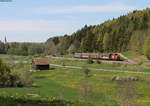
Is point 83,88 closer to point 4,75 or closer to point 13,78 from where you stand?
point 4,75

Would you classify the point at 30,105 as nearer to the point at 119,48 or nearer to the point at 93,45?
the point at 119,48

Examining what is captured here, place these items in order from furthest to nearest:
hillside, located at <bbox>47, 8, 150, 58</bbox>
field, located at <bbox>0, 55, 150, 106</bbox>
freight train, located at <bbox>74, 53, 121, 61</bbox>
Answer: hillside, located at <bbox>47, 8, 150, 58</bbox> → freight train, located at <bbox>74, 53, 121, 61</bbox> → field, located at <bbox>0, 55, 150, 106</bbox>

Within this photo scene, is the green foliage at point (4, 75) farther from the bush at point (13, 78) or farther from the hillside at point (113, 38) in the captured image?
the hillside at point (113, 38)

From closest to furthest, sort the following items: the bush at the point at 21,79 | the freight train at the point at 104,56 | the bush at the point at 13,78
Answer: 1. the bush at the point at 13,78
2. the bush at the point at 21,79
3. the freight train at the point at 104,56

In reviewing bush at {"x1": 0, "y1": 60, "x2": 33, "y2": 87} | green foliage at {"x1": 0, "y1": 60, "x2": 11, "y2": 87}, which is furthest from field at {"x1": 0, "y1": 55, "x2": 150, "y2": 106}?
green foliage at {"x1": 0, "y1": 60, "x2": 11, "y2": 87}

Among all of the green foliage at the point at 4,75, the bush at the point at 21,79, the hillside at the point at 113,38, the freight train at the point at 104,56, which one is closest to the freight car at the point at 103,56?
the freight train at the point at 104,56

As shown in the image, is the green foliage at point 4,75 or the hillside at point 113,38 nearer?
the green foliage at point 4,75

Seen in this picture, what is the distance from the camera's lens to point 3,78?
47625 millimetres

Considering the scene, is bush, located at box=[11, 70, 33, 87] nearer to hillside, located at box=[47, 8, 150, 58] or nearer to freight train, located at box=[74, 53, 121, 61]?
freight train, located at box=[74, 53, 121, 61]

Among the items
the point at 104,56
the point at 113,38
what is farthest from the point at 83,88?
the point at 113,38

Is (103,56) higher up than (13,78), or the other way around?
(103,56)

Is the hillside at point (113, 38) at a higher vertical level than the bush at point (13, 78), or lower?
higher

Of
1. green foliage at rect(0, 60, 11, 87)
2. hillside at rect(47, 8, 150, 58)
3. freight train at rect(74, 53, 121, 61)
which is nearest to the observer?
green foliage at rect(0, 60, 11, 87)

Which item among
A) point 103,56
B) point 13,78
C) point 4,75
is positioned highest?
point 103,56
